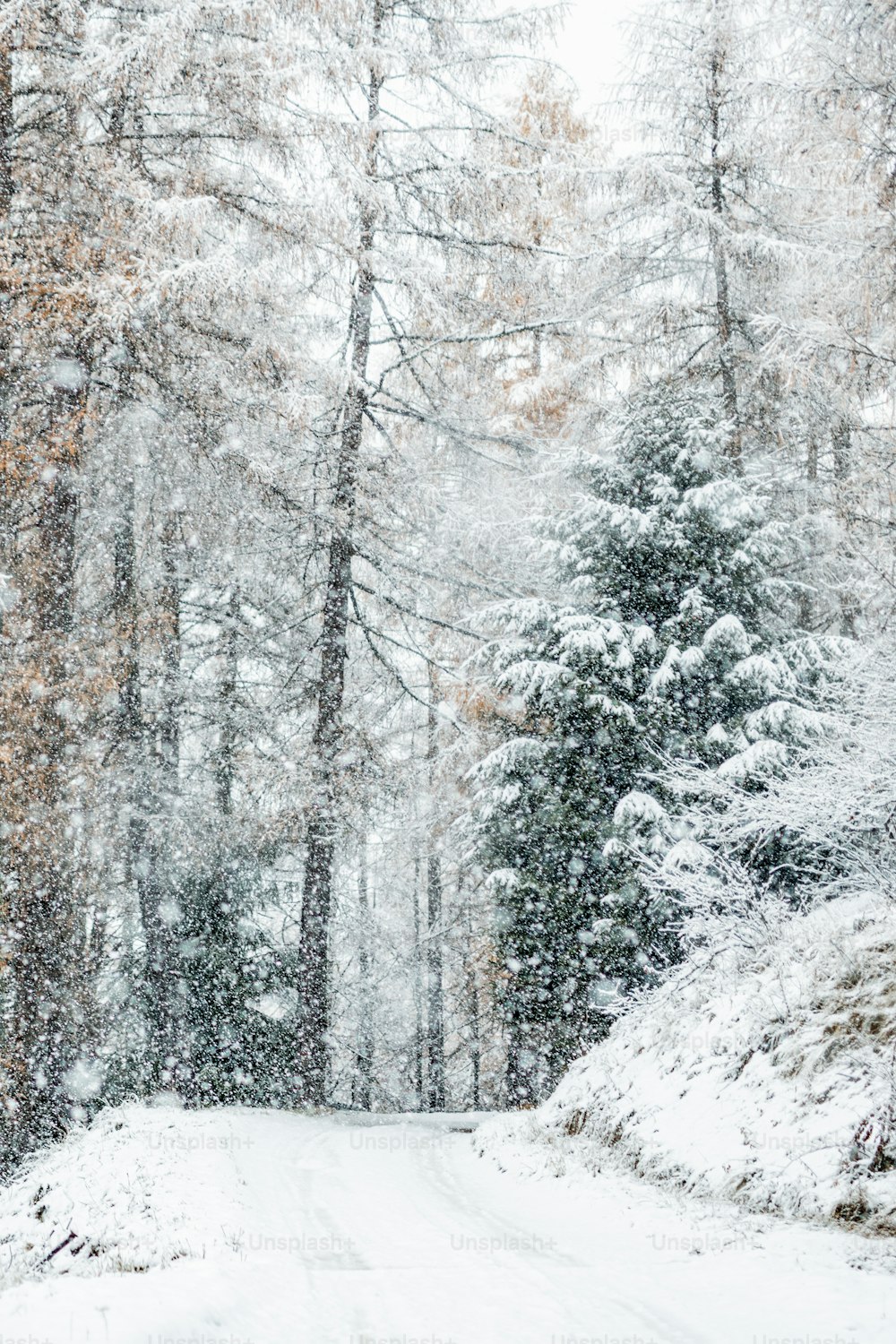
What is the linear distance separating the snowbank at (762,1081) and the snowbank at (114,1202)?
278cm

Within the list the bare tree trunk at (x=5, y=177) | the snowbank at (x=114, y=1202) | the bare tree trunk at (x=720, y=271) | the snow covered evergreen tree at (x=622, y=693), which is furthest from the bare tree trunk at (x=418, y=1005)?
the bare tree trunk at (x=5, y=177)

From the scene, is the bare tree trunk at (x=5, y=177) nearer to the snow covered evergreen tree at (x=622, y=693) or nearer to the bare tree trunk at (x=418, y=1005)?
the snow covered evergreen tree at (x=622, y=693)

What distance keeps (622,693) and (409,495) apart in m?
4.13

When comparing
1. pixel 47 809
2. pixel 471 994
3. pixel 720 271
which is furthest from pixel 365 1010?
pixel 720 271

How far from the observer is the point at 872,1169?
4.90 m

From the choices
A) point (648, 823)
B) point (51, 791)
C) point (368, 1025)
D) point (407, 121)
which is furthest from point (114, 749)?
point (368, 1025)

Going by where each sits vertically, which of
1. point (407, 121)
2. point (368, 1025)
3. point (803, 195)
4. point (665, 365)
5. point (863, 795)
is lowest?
point (368, 1025)

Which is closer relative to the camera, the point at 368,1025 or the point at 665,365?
the point at 665,365

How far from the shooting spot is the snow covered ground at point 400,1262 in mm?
3820

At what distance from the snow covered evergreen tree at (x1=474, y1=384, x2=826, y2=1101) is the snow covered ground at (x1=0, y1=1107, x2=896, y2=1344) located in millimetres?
4631

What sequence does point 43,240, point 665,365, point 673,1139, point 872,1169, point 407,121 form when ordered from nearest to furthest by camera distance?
1. point 872,1169
2. point 673,1139
3. point 43,240
4. point 407,121
5. point 665,365

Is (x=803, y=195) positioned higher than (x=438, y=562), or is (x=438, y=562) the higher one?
(x=803, y=195)

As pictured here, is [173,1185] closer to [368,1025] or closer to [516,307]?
[516,307]

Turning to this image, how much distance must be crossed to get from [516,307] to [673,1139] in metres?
11.6
